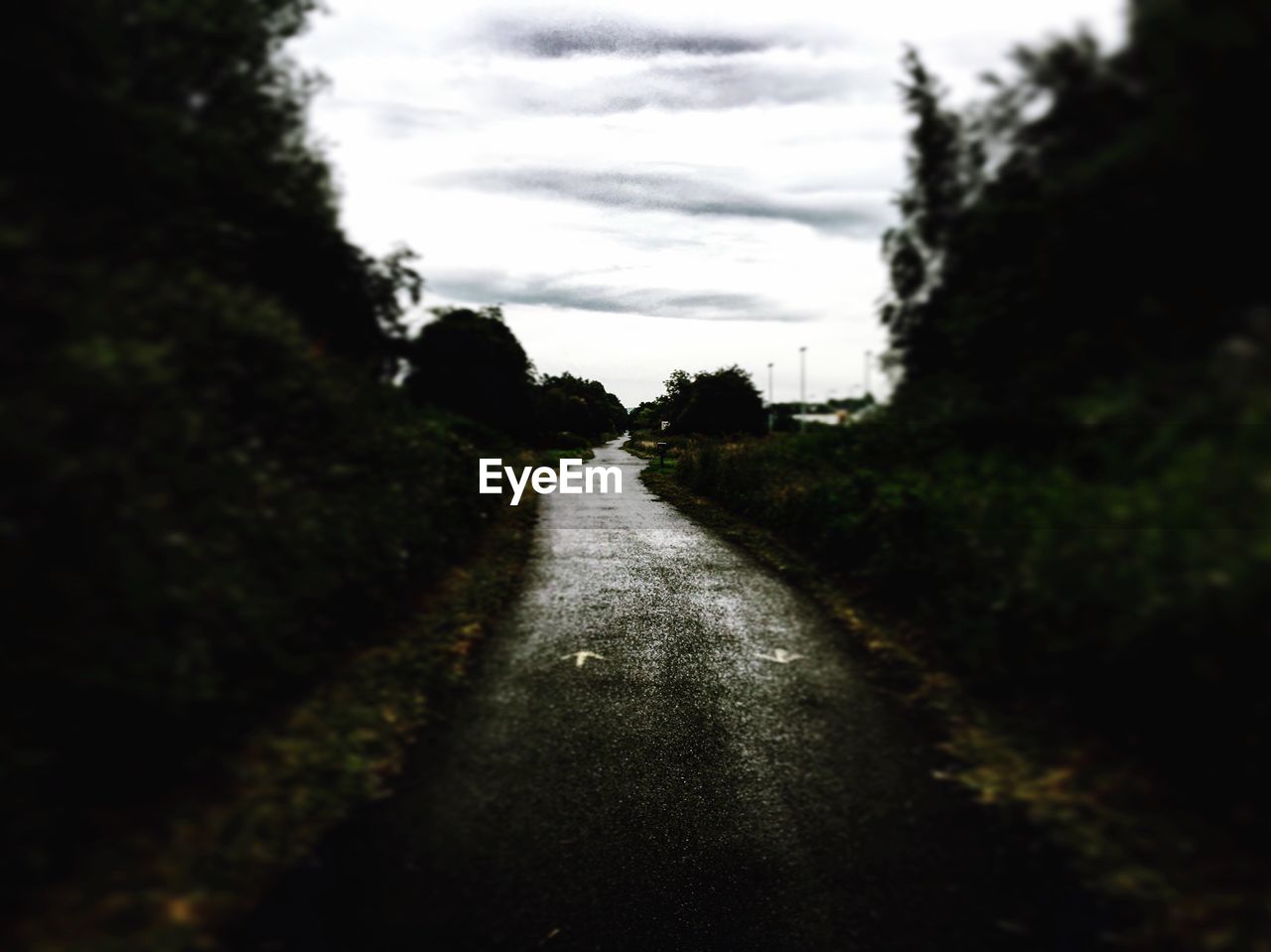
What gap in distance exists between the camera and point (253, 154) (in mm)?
5699

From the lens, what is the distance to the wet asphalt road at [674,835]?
145 inches

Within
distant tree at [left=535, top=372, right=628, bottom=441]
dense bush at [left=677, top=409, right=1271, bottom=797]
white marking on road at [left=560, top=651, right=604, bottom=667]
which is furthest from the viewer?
distant tree at [left=535, top=372, right=628, bottom=441]

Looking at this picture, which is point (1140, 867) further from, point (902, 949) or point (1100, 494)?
point (1100, 494)

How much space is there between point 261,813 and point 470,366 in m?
6.97

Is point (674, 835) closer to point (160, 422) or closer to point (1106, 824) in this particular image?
point (1106, 824)

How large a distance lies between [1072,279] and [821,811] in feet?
12.1

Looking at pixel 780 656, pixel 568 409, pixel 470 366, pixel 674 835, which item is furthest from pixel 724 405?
pixel 568 409

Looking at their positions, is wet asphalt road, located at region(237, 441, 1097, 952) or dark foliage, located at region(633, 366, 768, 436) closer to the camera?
wet asphalt road, located at region(237, 441, 1097, 952)

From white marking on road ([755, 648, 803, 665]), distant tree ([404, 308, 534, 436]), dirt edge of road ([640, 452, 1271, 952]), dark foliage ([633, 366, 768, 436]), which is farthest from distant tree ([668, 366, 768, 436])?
dirt edge of road ([640, 452, 1271, 952])

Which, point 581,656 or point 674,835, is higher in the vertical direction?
point 581,656

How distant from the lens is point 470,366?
10211 mm

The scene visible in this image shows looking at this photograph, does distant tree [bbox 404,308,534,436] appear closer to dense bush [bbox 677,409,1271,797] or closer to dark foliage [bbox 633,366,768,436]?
dense bush [bbox 677,409,1271,797]
